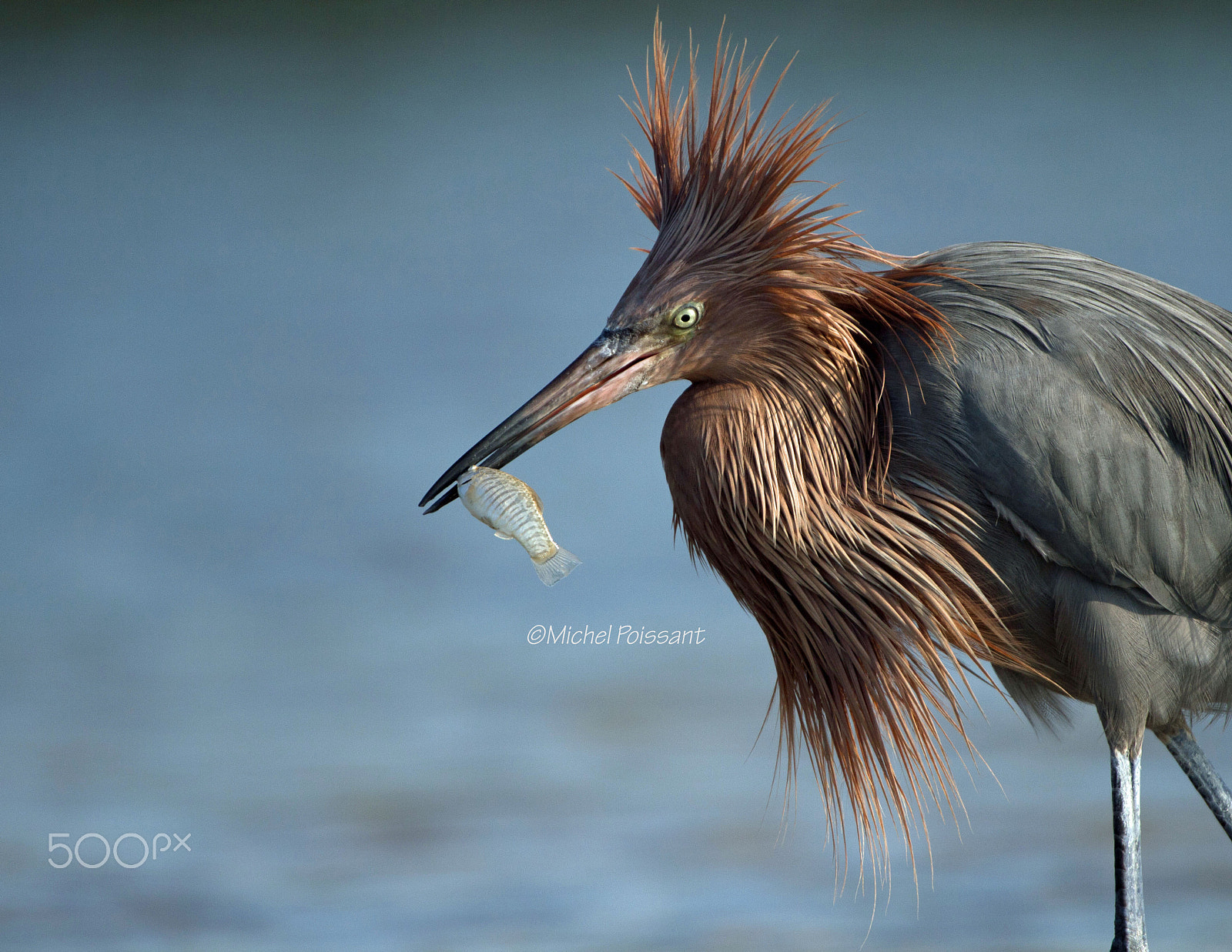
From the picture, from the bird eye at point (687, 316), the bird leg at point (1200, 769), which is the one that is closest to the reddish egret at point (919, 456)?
the bird eye at point (687, 316)

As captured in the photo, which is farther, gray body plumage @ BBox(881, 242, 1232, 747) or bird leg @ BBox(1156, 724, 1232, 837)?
bird leg @ BBox(1156, 724, 1232, 837)

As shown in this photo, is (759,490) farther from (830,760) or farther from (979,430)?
→ (830,760)

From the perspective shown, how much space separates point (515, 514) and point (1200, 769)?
1225 mm

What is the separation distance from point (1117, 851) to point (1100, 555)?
42cm

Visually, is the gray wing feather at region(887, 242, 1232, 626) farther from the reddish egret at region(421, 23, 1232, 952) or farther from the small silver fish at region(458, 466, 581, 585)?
the small silver fish at region(458, 466, 581, 585)

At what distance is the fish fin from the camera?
1.79m

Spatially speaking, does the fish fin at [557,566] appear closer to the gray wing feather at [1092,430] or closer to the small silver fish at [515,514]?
the small silver fish at [515,514]

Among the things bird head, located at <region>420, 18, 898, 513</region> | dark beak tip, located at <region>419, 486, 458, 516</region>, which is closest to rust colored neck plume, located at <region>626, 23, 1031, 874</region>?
bird head, located at <region>420, 18, 898, 513</region>

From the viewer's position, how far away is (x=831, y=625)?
70.2 inches

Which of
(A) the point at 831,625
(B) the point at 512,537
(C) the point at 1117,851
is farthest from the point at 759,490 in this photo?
(C) the point at 1117,851

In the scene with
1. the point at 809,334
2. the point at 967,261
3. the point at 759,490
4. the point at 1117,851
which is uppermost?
the point at 967,261

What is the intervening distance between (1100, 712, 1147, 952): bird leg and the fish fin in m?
0.82

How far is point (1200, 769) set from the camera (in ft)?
6.64

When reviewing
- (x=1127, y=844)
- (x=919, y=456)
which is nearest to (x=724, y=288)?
(x=919, y=456)
